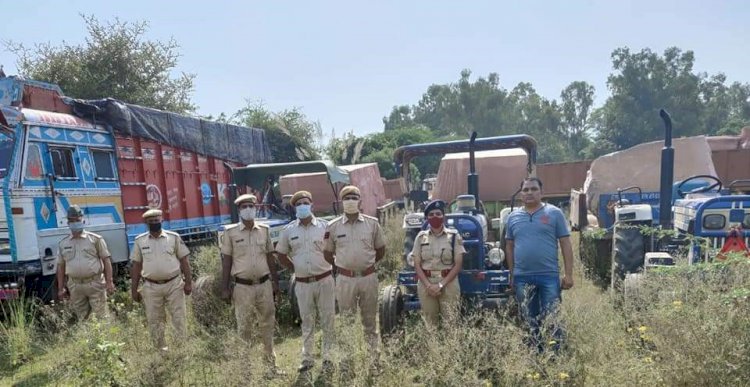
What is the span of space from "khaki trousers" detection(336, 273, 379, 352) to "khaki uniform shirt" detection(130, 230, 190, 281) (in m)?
1.60

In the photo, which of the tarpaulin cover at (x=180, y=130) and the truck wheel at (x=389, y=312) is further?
the tarpaulin cover at (x=180, y=130)

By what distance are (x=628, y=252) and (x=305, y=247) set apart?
364cm

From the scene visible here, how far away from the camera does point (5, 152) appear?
6176 mm

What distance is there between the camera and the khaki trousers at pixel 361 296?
4.35 m

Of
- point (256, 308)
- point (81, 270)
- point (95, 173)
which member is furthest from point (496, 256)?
point (95, 173)

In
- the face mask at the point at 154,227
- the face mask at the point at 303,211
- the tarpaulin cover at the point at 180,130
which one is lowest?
the face mask at the point at 154,227

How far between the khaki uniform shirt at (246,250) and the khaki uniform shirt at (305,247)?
0.18 m

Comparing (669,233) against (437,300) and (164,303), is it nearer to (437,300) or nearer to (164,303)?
(437,300)

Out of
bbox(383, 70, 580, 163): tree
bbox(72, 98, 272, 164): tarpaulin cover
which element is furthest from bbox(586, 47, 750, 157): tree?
bbox(72, 98, 272, 164): tarpaulin cover

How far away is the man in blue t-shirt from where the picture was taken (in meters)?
3.79

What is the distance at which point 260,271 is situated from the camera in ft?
14.5

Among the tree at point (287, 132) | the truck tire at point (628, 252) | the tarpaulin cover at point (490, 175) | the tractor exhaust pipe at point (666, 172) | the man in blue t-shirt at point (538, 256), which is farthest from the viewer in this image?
the tree at point (287, 132)

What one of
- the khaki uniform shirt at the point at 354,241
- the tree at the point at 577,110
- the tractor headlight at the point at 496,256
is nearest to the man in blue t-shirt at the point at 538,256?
the tractor headlight at the point at 496,256

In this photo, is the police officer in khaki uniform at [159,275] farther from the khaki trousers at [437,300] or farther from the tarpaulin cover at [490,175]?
the tarpaulin cover at [490,175]
